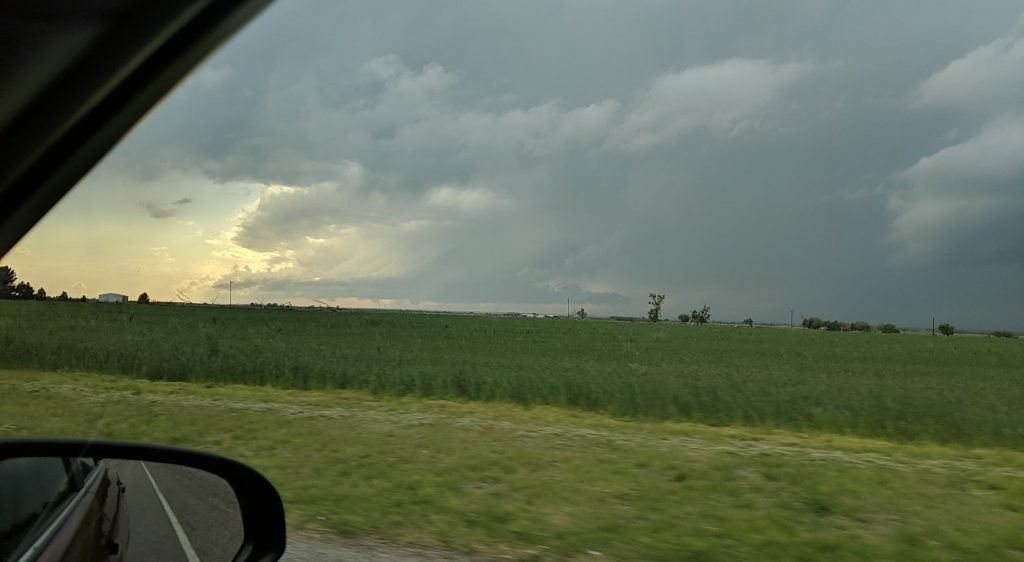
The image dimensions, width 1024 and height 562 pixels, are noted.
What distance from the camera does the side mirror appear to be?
1.51 metres

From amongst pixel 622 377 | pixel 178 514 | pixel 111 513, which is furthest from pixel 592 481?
pixel 622 377

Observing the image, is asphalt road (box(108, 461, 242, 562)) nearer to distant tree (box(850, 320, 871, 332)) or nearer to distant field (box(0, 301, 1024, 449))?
distant field (box(0, 301, 1024, 449))

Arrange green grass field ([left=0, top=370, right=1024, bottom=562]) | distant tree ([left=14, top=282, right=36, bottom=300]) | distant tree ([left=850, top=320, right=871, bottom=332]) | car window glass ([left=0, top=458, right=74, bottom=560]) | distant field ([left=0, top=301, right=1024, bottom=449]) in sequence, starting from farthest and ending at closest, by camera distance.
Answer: distant tree ([left=850, top=320, right=871, bottom=332]) → distant field ([left=0, top=301, right=1024, bottom=449]) → green grass field ([left=0, top=370, right=1024, bottom=562]) → distant tree ([left=14, top=282, right=36, bottom=300]) → car window glass ([left=0, top=458, right=74, bottom=560])

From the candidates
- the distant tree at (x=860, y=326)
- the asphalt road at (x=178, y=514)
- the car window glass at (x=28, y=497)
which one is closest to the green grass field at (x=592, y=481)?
the asphalt road at (x=178, y=514)

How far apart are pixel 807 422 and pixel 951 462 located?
444cm

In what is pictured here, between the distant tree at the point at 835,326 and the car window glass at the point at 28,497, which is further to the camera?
the distant tree at the point at 835,326

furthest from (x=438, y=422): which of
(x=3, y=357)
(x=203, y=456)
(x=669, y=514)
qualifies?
(x=3, y=357)

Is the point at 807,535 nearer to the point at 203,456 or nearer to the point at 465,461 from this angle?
the point at 465,461

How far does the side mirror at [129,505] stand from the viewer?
4.96 feet

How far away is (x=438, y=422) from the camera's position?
12562 millimetres

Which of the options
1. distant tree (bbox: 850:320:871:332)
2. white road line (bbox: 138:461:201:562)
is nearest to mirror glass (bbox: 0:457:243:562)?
white road line (bbox: 138:461:201:562)

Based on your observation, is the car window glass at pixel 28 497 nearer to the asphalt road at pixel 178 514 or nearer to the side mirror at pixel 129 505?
the side mirror at pixel 129 505

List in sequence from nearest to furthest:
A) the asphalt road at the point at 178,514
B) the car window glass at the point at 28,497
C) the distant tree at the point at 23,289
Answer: the car window glass at the point at 28,497 → the asphalt road at the point at 178,514 → the distant tree at the point at 23,289

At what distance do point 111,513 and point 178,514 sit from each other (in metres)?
0.27
